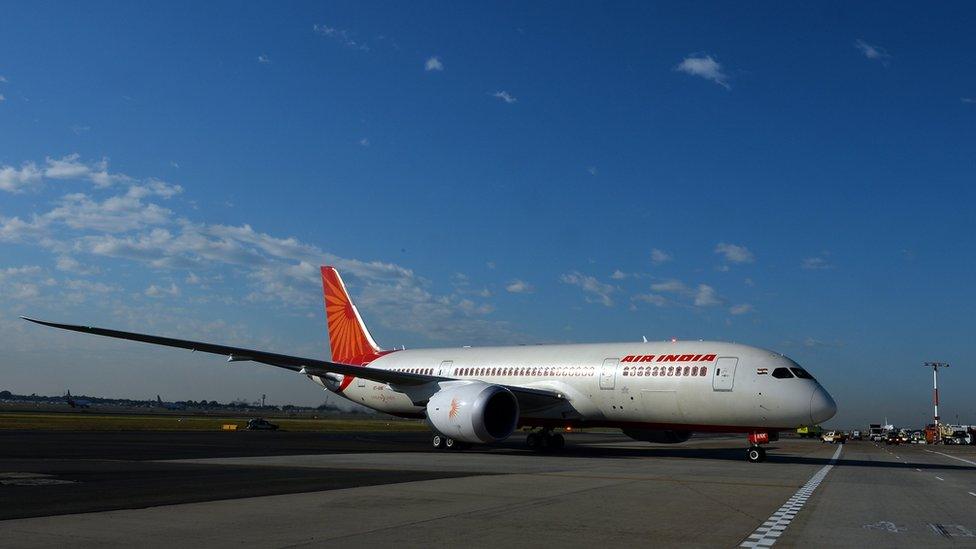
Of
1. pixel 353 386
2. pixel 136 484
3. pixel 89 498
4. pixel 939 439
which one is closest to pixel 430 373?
pixel 353 386

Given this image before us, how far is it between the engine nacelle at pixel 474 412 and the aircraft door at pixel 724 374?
663cm

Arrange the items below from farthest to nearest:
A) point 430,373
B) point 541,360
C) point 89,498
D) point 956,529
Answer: point 430,373 → point 541,360 → point 89,498 → point 956,529

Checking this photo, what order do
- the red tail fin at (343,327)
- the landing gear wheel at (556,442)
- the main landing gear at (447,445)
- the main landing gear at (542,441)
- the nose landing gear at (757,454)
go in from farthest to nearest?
the red tail fin at (343,327), the landing gear wheel at (556,442), the main landing gear at (542,441), the main landing gear at (447,445), the nose landing gear at (757,454)

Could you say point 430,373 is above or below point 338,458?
above

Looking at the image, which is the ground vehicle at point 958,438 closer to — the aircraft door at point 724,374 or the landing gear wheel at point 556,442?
the landing gear wheel at point 556,442

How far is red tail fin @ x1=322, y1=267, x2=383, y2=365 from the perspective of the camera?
40.6 m

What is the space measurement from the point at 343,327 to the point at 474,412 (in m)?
17.0

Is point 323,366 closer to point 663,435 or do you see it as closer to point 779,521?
point 663,435

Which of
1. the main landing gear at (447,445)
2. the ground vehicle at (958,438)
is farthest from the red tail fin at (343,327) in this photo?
the ground vehicle at (958,438)

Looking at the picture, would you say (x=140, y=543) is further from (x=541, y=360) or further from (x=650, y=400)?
(x=541, y=360)

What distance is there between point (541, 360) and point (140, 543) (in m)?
23.5

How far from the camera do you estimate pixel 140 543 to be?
315 inches

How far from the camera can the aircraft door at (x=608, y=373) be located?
27.8m

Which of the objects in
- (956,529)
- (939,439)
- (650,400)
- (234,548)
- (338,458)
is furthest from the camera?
(939,439)
